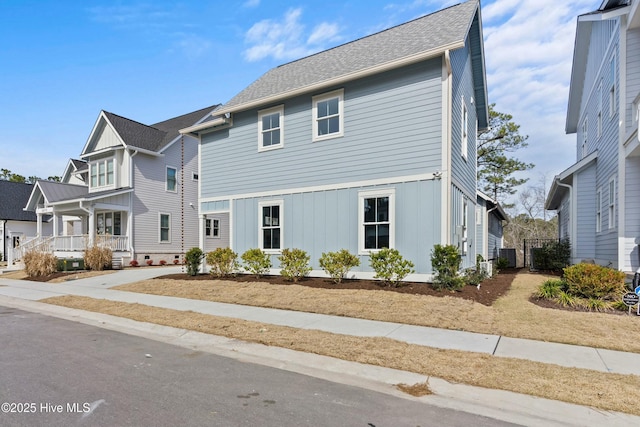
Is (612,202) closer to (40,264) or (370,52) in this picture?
(370,52)

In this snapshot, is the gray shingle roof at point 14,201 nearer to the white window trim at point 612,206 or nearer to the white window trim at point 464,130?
the white window trim at point 464,130

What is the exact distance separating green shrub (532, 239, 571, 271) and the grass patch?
Result: 41.2 ft

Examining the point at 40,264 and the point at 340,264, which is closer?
the point at 340,264

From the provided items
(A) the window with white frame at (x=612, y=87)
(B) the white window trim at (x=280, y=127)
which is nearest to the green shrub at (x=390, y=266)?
(B) the white window trim at (x=280, y=127)

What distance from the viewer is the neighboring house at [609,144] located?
9.60 meters

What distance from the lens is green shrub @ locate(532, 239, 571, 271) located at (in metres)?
15.5

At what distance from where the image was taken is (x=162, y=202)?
23.2 m

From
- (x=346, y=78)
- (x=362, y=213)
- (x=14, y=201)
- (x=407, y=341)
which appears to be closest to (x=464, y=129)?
(x=346, y=78)

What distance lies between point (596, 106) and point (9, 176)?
67.7 m

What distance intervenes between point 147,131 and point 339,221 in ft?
57.8

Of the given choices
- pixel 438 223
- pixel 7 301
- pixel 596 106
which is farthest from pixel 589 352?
pixel 7 301

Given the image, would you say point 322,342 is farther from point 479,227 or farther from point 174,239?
point 174,239

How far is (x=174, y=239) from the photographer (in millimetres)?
23734

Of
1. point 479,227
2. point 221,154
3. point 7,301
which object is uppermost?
point 221,154
